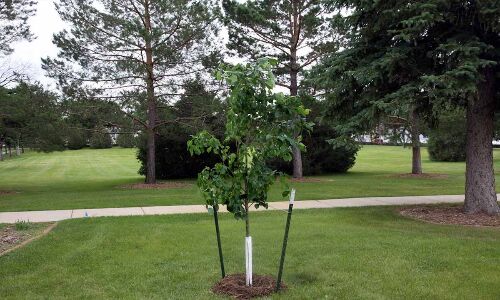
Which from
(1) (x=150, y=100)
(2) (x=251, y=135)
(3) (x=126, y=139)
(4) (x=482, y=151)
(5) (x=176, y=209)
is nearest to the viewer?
(2) (x=251, y=135)

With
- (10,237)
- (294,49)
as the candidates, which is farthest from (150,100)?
(10,237)

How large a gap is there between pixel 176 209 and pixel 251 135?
688cm

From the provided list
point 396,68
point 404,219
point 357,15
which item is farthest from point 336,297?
point 357,15

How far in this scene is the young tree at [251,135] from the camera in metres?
4.73

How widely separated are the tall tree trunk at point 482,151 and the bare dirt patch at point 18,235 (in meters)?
8.37

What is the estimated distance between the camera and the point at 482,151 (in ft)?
32.3

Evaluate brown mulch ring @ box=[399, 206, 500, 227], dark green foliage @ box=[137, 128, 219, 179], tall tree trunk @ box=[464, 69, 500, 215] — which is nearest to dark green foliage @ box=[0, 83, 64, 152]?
dark green foliage @ box=[137, 128, 219, 179]

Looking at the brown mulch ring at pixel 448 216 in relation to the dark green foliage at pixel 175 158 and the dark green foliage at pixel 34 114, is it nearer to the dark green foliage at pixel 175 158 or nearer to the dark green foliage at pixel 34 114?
the dark green foliage at pixel 34 114

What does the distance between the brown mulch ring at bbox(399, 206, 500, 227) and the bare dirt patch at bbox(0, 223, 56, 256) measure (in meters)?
7.26

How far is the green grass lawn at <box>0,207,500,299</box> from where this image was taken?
17.3ft

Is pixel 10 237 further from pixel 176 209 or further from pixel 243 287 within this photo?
pixel 243 287

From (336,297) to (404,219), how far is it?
525cm

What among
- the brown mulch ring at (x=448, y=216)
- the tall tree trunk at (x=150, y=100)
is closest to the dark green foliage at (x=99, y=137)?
the tall tree trunk at (x=150, y=100)

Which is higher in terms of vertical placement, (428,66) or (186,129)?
(428,66)
